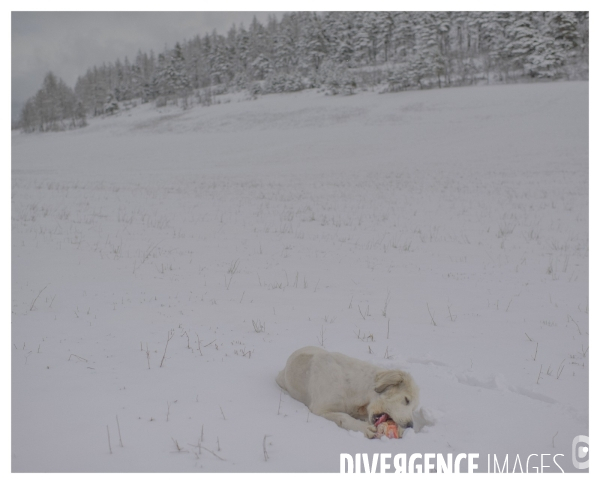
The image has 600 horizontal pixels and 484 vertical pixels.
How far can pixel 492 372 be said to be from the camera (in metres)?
3.94

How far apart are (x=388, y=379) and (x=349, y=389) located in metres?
0.36

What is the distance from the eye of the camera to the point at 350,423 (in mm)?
3025

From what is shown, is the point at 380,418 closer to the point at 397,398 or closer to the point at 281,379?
the point at 397,398

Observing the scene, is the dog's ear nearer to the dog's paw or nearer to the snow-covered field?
the dog's paw

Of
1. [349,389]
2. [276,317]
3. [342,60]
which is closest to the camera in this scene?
[349,389]

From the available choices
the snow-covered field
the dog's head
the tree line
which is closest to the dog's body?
the dog's head

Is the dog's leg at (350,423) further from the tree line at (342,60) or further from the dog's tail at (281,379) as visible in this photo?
the tree line at (342,60)

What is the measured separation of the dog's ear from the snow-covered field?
0.36 metres

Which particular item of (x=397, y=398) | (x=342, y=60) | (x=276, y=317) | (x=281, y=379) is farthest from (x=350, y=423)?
(x=342, y=60)

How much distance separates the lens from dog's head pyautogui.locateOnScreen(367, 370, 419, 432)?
117 inches

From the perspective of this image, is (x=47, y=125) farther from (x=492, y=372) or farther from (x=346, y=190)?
(x=492, y=372)
